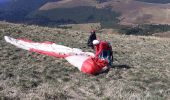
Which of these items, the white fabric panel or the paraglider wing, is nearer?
the white fabric panel

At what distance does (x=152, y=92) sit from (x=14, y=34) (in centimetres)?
2728

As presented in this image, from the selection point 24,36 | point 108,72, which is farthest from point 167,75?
point 24,36

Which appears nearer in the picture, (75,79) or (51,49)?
(75,79)

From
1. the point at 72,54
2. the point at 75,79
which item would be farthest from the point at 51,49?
the point at 75,79

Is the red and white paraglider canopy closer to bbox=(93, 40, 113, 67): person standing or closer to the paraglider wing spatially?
the paraglider wing

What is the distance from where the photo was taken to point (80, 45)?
43500mm

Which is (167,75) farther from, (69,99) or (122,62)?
(69,99)

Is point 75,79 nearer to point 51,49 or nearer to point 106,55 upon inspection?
point 106,55

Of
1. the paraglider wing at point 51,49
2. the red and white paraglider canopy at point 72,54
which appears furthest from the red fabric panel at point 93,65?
the paraglider wing at point 51,49

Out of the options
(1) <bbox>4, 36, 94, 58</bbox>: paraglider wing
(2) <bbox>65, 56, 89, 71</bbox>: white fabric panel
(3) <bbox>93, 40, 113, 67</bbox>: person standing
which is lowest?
(1) <bbox>4, 36, 94, 58</bbox>: paraglider wing

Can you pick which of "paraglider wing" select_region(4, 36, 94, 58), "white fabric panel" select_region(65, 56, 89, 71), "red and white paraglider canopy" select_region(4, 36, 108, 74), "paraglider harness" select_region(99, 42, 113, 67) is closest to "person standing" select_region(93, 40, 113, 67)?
"paraglider harness" select_region(99, 42, 113, 67)

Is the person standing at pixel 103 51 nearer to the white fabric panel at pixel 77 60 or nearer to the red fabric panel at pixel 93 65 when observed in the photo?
the red fabric panel at pixel 93 65

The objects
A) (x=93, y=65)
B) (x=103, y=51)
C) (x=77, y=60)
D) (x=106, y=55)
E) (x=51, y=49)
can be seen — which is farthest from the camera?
(x=51, y=49)

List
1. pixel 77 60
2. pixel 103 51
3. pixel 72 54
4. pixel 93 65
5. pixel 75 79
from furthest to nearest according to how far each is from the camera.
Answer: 1. pixel 72 54
2. pixel 77 60
3. pixel 103 51
4. pixel 93 65
5. pixel 75 79
